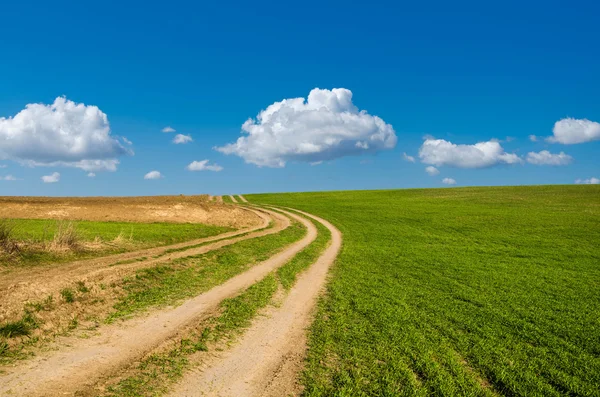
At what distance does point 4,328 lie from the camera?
10.3 metres

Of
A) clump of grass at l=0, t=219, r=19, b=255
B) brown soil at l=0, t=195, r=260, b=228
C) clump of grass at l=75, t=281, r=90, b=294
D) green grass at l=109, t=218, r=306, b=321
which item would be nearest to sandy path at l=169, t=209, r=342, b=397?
green grass at l=109, t=218, r=306, b=321

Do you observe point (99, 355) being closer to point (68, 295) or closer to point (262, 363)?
point (262, 363)

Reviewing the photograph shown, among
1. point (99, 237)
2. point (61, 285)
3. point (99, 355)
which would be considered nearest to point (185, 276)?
point (61, 285)

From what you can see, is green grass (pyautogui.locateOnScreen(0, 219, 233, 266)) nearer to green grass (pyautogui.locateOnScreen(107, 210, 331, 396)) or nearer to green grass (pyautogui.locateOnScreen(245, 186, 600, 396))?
green grass (pyautogui.locateOnScreen(107, 210, 331, 396))

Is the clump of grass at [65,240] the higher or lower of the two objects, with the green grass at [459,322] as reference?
higher

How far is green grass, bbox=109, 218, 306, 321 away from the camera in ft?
46.5

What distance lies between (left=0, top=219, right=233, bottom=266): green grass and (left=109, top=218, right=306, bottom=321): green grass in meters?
6.86

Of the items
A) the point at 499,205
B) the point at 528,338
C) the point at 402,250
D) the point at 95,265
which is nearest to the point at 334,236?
the point at 402,250

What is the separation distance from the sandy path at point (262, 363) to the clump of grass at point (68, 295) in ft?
22.0

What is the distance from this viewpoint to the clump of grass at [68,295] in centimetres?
1309

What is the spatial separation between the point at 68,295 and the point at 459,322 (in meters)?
13.6

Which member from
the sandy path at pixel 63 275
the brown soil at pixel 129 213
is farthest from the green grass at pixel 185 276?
the brown soil at pixel 129 213

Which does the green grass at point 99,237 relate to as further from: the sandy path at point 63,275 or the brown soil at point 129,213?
the brown soil at point 129,213

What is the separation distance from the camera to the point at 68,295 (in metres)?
13.3
